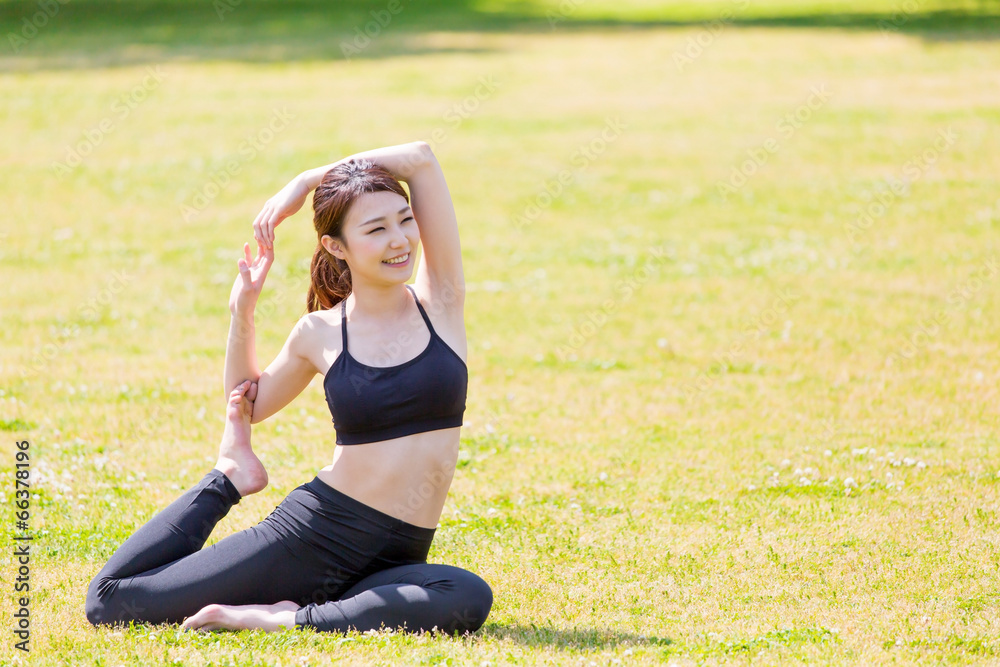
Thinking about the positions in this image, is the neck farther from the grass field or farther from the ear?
the grass field

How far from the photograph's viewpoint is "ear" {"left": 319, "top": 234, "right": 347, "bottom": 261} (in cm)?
507

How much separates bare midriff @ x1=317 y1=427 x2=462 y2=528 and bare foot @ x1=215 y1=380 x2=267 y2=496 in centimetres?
48

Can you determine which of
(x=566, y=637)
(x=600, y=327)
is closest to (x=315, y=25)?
(x=600, y=327)

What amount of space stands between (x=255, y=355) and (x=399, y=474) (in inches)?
36.7

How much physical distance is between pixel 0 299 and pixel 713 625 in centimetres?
943

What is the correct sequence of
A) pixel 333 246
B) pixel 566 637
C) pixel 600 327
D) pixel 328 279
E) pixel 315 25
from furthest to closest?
pixel 315 25 < pixel 600 327 < pixel 328 279 < pixel 333 246 < pixel 566 637

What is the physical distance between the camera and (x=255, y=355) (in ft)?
16.9

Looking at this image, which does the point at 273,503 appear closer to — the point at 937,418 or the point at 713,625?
the point at 713,625

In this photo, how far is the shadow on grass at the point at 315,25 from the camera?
26.6 metres

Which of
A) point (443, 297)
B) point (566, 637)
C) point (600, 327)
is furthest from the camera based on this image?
point (600, 327)

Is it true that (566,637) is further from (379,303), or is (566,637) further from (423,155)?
(423,155)

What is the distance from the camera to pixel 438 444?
194 inches

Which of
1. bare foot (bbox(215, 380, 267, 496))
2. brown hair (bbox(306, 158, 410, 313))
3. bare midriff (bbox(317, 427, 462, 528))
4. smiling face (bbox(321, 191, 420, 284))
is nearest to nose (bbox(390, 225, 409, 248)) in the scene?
smiling face (bbox(321, 191, 420, 284))

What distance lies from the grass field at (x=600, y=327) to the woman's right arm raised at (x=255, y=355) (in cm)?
113
